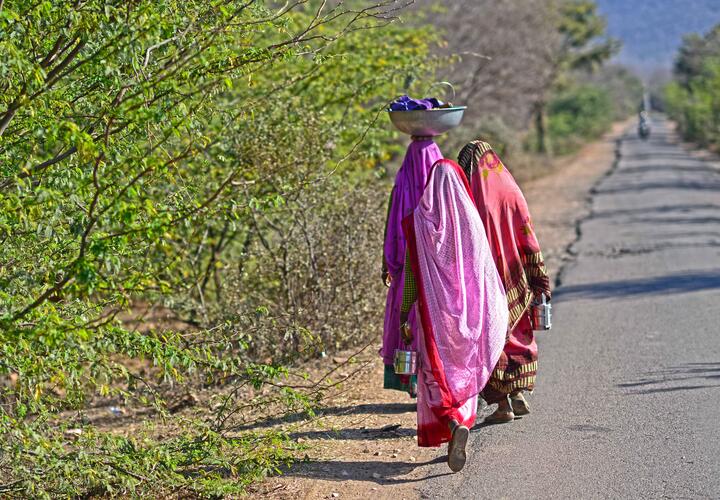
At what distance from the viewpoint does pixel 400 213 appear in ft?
20.2

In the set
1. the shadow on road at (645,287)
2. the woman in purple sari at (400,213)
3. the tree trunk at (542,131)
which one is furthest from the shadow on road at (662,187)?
the woman in purple sari at (400,213)

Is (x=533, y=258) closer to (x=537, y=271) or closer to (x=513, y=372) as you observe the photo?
(x=537, y=271)

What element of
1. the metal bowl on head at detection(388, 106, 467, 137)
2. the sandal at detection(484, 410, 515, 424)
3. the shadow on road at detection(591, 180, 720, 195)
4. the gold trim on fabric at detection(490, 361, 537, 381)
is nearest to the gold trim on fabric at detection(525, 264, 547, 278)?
the gold trim on fabric at detection(490, 361, 537, 381)

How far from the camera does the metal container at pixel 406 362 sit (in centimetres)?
561

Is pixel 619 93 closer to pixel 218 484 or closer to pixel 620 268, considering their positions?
pixel 620 268

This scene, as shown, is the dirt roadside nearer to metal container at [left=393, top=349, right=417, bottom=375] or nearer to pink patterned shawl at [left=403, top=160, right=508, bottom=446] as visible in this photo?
pink patterned shawl at [left=403, top=160, right=508, bottom=446]

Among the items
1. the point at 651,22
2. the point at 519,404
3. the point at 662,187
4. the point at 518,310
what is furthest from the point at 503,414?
the point at 651,22

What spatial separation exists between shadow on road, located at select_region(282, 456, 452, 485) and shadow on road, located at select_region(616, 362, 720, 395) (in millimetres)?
1895

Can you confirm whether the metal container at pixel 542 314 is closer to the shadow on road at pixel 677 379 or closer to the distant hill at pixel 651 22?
the shadow on road at pixel 677 379

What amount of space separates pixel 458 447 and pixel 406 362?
22.2 inches

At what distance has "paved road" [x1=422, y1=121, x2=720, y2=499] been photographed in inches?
205

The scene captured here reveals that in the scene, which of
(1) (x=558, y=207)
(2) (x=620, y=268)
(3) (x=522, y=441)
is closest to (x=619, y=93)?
(1) (x=558, y=207)

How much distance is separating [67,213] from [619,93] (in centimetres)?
12854

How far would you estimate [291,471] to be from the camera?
5.71m
